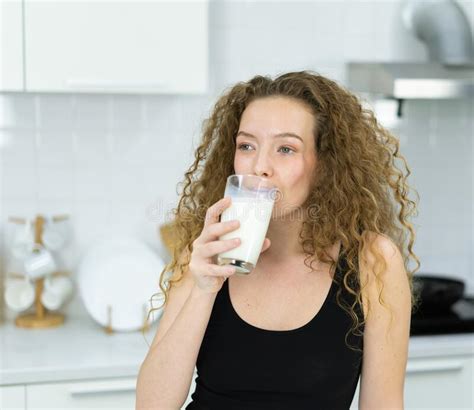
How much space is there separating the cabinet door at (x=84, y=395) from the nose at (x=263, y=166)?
105 cm

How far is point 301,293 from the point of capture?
66.3 inches

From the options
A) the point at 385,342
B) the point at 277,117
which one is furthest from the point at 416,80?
the point at 385,342

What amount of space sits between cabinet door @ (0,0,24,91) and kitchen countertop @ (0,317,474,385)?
2.68 ft

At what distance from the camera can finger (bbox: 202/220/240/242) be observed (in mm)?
1398

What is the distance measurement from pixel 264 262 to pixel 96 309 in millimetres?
1027

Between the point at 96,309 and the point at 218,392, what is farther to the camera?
the point at 96,309

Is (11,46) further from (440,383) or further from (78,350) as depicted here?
(440,383)

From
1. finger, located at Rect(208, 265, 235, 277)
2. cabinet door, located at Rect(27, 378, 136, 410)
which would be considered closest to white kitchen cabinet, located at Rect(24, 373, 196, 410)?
cabinet door, located at Rect(27, 378, 136, 410)

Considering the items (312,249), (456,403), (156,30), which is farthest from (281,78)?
(456,403)

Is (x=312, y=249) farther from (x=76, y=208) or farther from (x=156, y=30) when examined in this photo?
(x=76, y=208)

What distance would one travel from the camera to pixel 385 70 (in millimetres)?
2582

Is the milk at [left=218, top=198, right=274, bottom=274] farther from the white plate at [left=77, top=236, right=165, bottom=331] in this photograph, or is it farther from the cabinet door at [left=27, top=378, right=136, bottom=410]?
the white plate at [left=77, top=236, right=165, bottom=331]

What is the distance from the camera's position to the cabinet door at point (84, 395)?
A: 2.25 metres

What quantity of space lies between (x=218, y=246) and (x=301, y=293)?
36 cm
